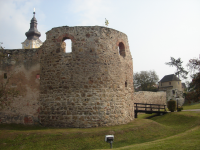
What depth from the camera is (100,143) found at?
8766mm

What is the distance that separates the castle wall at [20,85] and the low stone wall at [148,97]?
45.0 feet

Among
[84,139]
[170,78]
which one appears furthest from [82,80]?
[170,78]

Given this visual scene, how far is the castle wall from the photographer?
11539mm

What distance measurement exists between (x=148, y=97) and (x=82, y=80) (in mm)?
17120

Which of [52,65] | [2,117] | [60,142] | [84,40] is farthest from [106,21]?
[2,117]

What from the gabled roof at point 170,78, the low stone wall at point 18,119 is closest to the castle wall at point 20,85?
the low stone wall at point 18,119

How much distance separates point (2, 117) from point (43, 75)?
3801mm

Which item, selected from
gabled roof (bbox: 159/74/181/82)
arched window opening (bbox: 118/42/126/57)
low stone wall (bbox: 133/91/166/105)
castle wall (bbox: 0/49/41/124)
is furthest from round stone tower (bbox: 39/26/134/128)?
gabled roof (bbox: 159/74/181/82)

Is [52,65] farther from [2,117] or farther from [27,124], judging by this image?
[2,117]

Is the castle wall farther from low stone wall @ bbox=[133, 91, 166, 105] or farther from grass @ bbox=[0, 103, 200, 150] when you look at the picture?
low stone wall @ bbox=[133, 91, 166, 105]

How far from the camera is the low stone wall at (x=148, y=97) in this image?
23.2 metres

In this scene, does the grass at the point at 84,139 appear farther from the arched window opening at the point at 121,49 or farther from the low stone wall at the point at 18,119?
the arched window opening at the point at 121,49

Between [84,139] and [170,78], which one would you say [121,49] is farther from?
[170,78]

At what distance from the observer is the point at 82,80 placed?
10875mm
